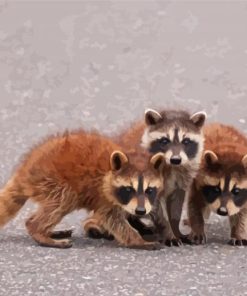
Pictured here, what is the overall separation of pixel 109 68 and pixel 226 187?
418cm

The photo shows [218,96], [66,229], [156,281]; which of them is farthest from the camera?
[218,96]

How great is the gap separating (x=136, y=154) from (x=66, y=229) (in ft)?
2.94

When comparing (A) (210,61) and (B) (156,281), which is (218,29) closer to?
(A) (210,61)

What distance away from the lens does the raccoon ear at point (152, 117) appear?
318 inches

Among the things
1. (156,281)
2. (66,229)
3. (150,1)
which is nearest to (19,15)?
(150,1)

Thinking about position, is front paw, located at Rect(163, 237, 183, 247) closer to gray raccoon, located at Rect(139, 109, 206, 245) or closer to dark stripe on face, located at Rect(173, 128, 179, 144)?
gray raccoon, located at Rect(139, 109, 206, 245)

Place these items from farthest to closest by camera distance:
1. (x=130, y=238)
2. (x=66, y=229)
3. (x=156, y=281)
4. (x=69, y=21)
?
(x=69, y=21) < (x=66, y=229) < (x=130, y=238) < (x=156, y=281)

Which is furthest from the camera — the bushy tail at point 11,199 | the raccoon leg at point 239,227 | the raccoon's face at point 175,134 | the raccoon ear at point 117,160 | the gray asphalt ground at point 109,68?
the gray asphalt ground at point 109,68

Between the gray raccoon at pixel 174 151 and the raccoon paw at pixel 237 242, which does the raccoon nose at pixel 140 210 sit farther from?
the raccoon paw at pixel 237 242

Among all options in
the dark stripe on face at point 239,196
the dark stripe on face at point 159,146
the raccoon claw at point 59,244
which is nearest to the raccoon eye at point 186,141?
the dark stripe on face at point 159,146

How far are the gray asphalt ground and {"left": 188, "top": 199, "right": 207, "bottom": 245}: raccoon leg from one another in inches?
4.2

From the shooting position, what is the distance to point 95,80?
456 inches

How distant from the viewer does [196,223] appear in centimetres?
806

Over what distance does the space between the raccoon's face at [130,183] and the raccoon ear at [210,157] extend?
0.36 m
